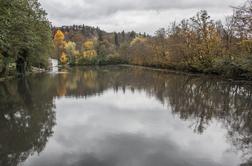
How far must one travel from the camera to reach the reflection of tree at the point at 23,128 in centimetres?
1020

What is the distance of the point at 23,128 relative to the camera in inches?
526

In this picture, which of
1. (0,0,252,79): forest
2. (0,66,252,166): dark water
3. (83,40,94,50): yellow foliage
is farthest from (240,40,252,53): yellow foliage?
(83,40,94,50): yellow foliage

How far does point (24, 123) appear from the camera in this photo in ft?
46.8

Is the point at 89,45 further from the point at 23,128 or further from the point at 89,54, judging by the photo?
the point at 23,128

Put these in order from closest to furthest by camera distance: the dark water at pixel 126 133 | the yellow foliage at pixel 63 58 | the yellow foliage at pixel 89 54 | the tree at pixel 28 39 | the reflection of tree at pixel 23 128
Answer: the dark water at pixel 126 133 < the reflection of tree at pixel 23 128 < the tree at pixel 28 39 < the yellow foliage at pixel 89 54 < the yellow foliage at pixel 63 58

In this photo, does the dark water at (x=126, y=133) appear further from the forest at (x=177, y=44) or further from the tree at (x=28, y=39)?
the tree at (x=28, y=39)

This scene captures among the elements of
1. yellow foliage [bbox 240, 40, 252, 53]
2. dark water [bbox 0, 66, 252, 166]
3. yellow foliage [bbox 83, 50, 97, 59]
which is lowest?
dark water [bbox 0, 66, 252, 166]

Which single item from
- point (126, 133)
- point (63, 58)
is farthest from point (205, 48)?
point (63, 58)

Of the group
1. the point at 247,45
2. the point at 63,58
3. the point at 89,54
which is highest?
the point at 247,45

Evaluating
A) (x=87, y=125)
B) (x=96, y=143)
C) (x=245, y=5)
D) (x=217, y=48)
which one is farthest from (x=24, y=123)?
(x=217, y=48)

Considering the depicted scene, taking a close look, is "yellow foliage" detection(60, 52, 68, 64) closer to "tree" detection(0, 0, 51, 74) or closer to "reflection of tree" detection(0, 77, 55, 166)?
"tree" detection(0, 0, 51, 74)

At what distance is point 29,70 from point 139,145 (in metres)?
52.0

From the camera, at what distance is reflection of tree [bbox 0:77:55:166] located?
10203mm

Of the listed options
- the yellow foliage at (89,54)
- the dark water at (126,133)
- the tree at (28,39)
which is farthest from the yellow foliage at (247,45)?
the yellow foliage at (89,54)
